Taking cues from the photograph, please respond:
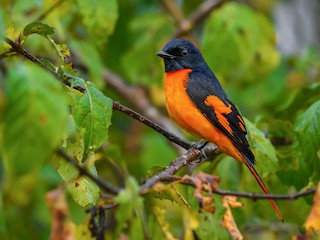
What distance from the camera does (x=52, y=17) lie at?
544cm

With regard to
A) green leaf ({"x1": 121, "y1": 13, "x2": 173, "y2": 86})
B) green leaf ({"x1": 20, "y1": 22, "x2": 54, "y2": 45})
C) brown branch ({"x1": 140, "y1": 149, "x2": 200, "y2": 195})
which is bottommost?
brown branch ({"x1": 140, "y1": 149, "x2": 200, "y2": 195})

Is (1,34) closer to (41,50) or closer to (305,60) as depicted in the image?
(41,50)

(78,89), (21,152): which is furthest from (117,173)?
(21,152)

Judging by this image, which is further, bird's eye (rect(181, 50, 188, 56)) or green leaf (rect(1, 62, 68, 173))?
bird's eye (rect(181, 50, 188, 56))

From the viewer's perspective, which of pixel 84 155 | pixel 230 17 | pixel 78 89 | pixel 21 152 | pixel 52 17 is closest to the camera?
pixel 21 152

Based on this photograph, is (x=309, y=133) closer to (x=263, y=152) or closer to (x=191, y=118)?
(x=263, y=152)

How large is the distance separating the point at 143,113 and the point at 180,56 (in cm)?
205

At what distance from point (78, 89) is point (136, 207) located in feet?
2.96

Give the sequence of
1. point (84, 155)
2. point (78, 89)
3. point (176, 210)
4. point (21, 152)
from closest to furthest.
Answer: point (21, 152), point (84, 155), point (78, 89), point (176, 210)

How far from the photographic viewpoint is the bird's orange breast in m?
4.46

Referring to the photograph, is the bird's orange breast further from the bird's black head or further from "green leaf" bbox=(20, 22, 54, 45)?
"green leaf" bbox=(20, 22, 54, 45)

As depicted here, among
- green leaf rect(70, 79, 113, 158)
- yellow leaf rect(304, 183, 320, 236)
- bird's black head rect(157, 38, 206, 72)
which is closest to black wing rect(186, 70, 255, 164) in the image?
bird's black head rect(157, 38, 206, 72)

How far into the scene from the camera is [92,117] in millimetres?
2943

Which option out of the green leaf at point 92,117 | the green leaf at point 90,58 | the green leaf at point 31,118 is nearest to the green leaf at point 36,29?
the green leaf at point 92,117
